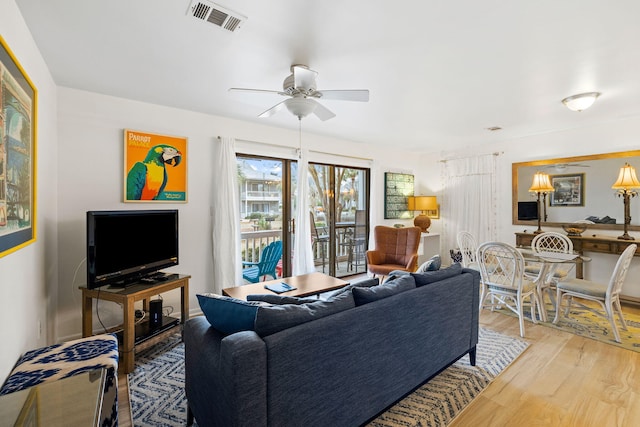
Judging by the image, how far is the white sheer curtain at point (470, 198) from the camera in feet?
17.2

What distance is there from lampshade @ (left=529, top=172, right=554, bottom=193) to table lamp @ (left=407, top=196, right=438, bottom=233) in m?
1.62

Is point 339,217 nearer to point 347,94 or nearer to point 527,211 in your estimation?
point 527,211

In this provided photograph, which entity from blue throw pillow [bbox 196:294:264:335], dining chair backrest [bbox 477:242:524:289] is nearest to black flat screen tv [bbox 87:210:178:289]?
blue throw pillow [bbox 196:294:264:335]

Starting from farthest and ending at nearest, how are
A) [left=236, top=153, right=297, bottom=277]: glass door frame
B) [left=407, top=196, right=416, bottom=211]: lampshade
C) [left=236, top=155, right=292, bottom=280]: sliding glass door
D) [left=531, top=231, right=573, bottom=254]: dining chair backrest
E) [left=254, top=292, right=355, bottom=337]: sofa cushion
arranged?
[left=407, top=196, right=416, bottom=211]: lampshade < [left=236, top=153, right=297, bottom=277]: glass door frame < [left=236, top=155, right=292, bottom=280]: sliding glass door < [left=531, top=231, right=573, bottom=254]: dining chair backrest < [left=254, top=292, right=355, bottom=337]: sofa cushion

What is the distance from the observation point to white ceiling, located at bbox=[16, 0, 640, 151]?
1741 mm

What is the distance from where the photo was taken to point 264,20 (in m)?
1.83

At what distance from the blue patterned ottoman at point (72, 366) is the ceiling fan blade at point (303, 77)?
2132 millimetres

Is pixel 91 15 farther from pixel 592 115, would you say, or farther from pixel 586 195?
pixel 586 195

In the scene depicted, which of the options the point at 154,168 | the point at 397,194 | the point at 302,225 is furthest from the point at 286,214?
the point at 397,194

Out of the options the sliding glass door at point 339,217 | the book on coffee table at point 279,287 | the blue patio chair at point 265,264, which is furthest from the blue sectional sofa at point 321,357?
the sliding glass door at point 339,217

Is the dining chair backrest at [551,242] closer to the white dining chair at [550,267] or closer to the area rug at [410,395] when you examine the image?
the white dining chair at [550,267]

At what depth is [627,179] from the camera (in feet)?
12.2

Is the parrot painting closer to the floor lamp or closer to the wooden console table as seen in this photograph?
the floor lamp

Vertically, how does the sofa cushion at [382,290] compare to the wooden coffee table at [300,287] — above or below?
above
